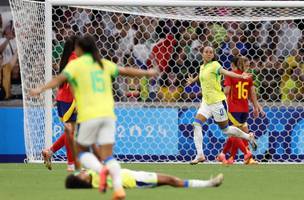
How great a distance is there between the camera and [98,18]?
63.9 feet

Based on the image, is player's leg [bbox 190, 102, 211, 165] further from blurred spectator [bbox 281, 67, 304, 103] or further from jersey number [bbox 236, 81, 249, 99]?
blurred spectator [bbox 281, 67, 304, 103]

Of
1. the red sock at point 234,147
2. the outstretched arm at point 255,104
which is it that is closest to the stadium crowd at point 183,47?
the outstretched arm at point 255,104

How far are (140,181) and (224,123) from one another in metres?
6.41

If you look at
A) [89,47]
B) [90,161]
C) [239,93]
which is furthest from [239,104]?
[90,161]

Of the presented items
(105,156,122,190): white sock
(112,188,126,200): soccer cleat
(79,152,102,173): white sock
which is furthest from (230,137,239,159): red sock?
(112,188,126,200): soccer cleat

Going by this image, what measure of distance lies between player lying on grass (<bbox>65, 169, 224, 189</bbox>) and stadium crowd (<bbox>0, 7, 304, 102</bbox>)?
755 centimetres

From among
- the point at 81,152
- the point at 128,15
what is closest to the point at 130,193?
the point at 81,152

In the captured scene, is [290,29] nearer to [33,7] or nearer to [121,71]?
[33,7]

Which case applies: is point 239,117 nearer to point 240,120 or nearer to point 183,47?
point 240,120

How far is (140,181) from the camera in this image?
1089 cm

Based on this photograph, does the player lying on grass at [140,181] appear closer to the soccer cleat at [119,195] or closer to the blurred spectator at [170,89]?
the soccer cleat at [119,195]

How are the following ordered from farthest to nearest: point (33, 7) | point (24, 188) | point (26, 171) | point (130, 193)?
point (33, 7) → point (26, 171) → point (24, 188) → point (130, 193)

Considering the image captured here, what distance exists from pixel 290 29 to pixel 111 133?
9796 mm

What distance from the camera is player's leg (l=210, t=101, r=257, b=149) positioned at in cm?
1709
